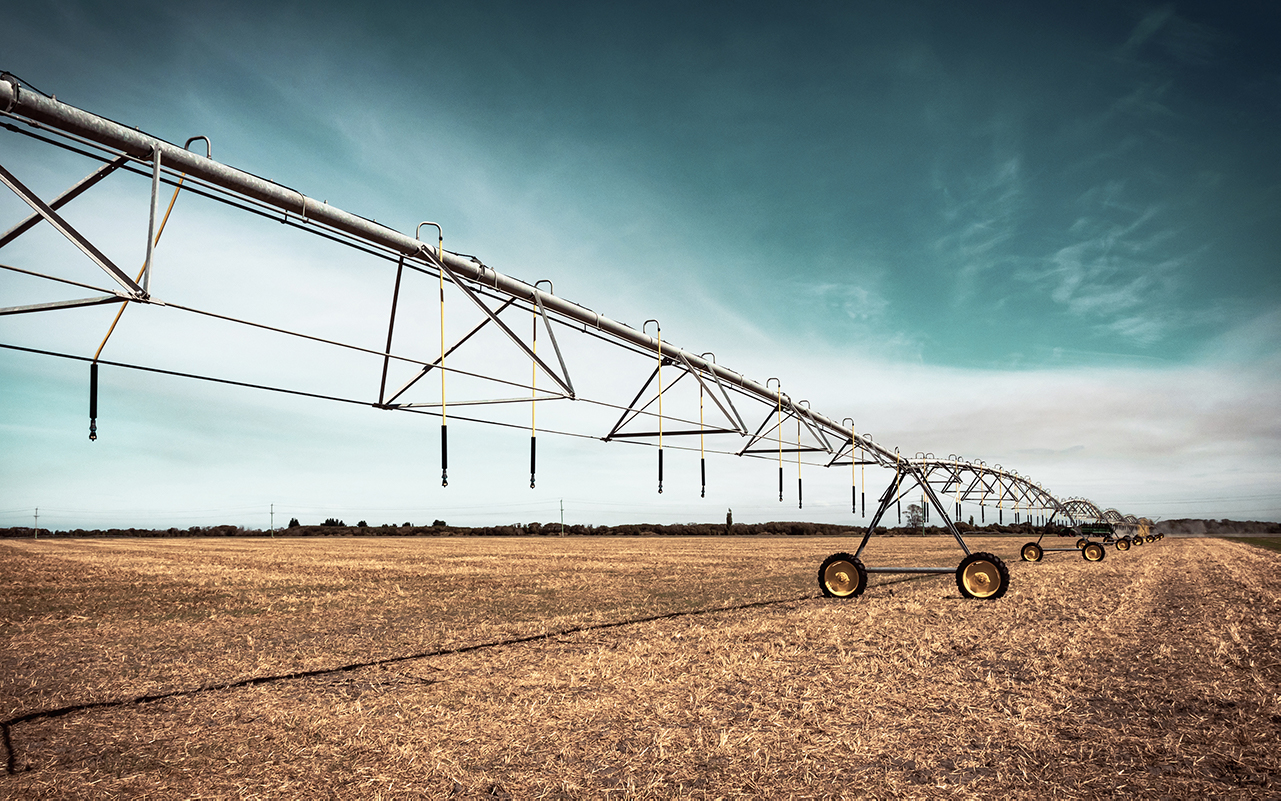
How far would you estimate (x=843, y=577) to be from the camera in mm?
20438

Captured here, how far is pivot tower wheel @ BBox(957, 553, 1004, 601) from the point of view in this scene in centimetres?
1978

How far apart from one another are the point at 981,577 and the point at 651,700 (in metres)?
14.4

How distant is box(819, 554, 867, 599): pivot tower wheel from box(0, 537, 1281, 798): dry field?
1.78 feet

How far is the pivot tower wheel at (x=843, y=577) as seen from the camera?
20.1 meters

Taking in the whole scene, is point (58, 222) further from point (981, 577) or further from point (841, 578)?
point (981, 577)

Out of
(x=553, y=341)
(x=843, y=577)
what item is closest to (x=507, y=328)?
(x=553, y=341)

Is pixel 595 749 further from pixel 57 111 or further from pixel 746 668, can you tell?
pixel 57 111

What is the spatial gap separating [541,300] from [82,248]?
7.29 m

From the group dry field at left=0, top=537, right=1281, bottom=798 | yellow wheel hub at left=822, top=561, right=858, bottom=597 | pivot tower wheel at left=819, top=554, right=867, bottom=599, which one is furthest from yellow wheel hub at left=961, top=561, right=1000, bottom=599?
yellow wheel hub at left=822, top=561, right=858, bottom=597

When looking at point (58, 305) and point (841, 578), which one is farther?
point (841, 578)

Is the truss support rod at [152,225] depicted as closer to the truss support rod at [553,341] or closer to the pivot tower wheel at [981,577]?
the truss support rod at [553,341]

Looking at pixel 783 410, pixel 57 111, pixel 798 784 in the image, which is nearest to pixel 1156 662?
pixel 798 784

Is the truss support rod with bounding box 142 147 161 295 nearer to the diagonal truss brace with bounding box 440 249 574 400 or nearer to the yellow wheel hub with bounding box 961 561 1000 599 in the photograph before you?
the diagonal truss brace with bounding box 440 249 574 400

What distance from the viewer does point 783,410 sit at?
21766mm
